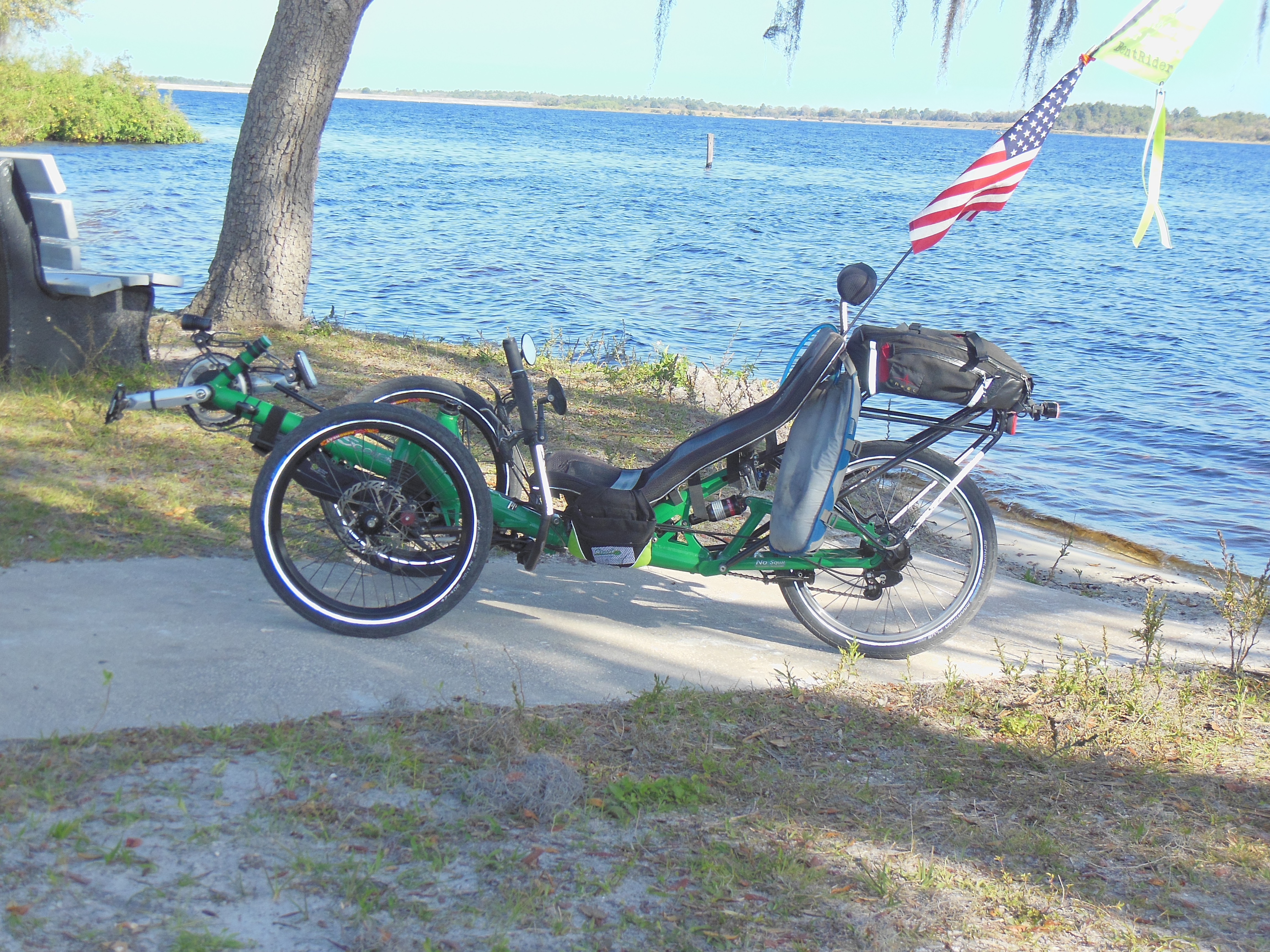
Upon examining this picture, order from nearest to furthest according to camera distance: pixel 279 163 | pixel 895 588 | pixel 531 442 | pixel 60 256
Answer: pixel 531 442
pixel 895 588
pixel 60 256
pixel 279 163

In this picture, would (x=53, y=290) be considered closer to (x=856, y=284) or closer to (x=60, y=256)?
(x=60, y=256)

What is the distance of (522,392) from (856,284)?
142cm

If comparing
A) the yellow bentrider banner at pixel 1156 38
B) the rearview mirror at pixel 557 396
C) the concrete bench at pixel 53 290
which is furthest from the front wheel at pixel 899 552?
the concrete bench at pixel 53 290

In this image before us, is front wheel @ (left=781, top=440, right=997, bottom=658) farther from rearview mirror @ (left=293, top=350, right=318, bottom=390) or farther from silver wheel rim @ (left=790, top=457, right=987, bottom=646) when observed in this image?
rearview mirror @ (left=293, top=350, right=318, bottom=390)

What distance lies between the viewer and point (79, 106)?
47.9 meters

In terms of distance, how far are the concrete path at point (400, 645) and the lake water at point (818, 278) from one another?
16.9 feet

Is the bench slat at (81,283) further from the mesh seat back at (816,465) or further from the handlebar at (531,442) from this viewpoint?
the mesh seat back at (816,465)

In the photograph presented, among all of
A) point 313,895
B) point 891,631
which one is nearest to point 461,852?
point 313,895

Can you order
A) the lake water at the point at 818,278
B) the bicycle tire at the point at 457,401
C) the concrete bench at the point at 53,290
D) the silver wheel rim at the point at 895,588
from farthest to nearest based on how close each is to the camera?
the lake water at the point at 818,278 → the concrete bench at the point at 53,290 → the bicycle tire at the point at 457,401 → the silver wheel rim at the point at 895,588

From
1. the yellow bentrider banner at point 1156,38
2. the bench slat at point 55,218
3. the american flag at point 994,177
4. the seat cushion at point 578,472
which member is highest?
the yellow bentrider banner at point 1156,38

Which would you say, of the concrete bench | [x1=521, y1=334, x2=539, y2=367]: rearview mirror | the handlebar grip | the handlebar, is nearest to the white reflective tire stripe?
the handlebar

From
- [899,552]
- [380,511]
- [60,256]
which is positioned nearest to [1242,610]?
[899,552]

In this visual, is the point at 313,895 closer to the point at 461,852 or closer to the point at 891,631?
the point at 461,852

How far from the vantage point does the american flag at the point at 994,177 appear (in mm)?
4766
